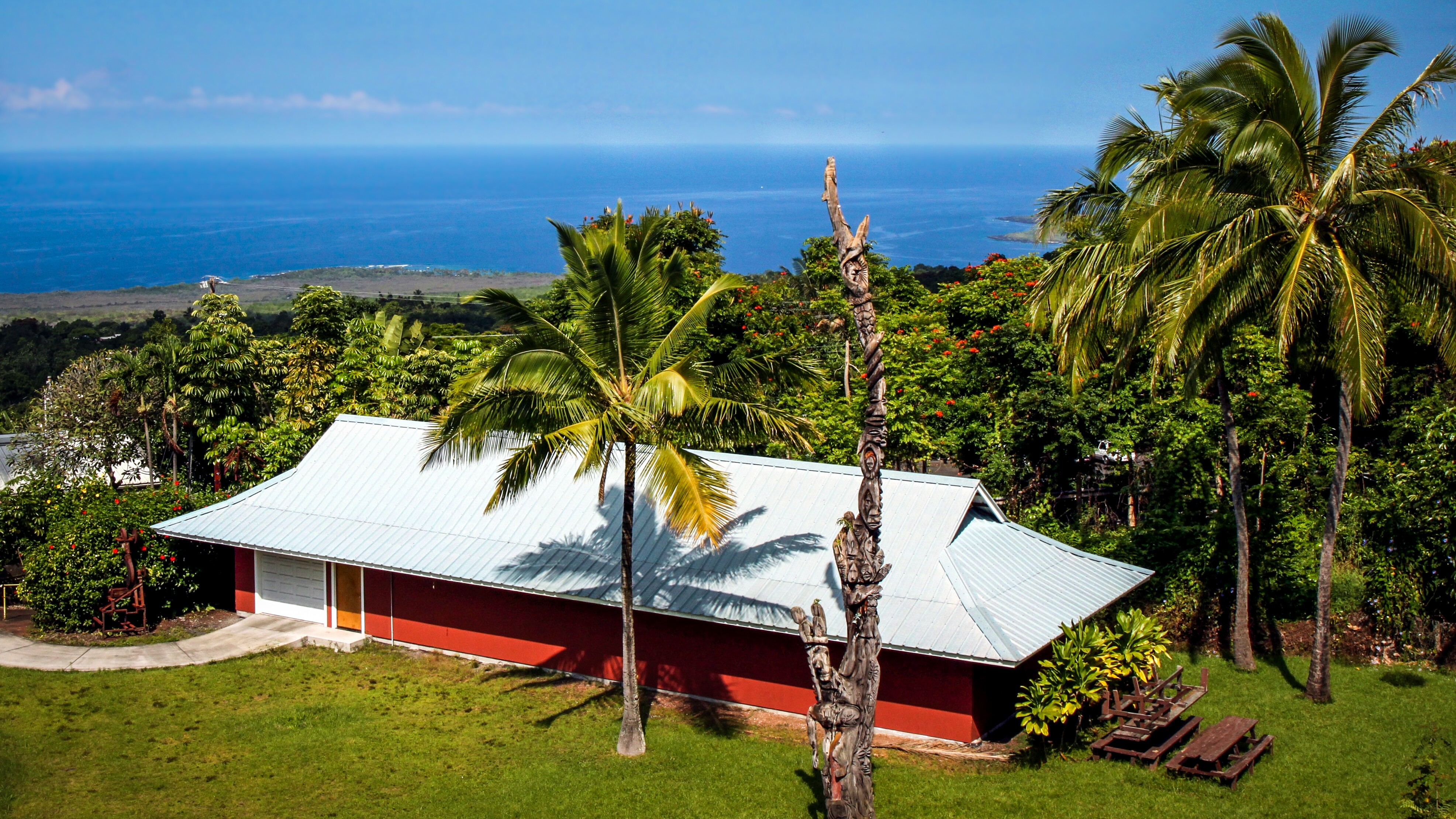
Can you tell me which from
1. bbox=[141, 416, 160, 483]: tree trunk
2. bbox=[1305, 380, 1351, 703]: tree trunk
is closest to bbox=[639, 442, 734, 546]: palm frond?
bbox=[1305, 380, 1351, 703]: tree trunk

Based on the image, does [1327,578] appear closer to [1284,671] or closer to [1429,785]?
[1284,671]

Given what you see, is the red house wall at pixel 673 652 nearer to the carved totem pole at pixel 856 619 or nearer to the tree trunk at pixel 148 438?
the carved totem pole at pixel 856 619

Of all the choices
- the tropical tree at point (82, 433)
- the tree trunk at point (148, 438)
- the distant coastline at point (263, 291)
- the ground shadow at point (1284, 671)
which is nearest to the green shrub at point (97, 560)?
the tree trunk at point (148, 438)

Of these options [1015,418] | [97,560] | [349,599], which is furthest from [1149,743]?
[97,560]

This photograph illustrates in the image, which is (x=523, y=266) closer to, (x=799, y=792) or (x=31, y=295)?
(x=31, y=295)

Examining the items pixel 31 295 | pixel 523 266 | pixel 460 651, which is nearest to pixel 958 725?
pixel 460 651
